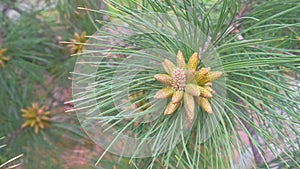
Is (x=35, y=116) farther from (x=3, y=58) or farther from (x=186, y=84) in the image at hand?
(x=186, y=84)

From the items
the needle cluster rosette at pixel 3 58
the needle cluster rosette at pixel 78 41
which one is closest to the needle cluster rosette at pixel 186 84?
the needle cluster rosette at pixel 78 41

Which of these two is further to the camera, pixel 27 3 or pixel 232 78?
pixel 27 3

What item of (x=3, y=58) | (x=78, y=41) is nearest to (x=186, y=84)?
(x=78, y=41)

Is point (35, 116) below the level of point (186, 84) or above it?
below

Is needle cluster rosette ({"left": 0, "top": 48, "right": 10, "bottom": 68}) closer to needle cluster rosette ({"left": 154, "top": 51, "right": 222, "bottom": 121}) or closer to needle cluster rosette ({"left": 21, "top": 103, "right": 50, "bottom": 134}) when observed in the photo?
needle cluster rosette ({"left": 21, "top": 103, "right": 50, "bottom": 134})

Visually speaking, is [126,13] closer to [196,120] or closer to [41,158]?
[196,120]

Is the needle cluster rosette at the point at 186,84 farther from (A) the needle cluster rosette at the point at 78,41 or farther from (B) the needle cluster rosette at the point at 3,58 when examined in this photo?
(B) the needle cluster rosette at the point at 3,58

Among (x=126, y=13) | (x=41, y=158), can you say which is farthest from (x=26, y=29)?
(x=126, y=13)
